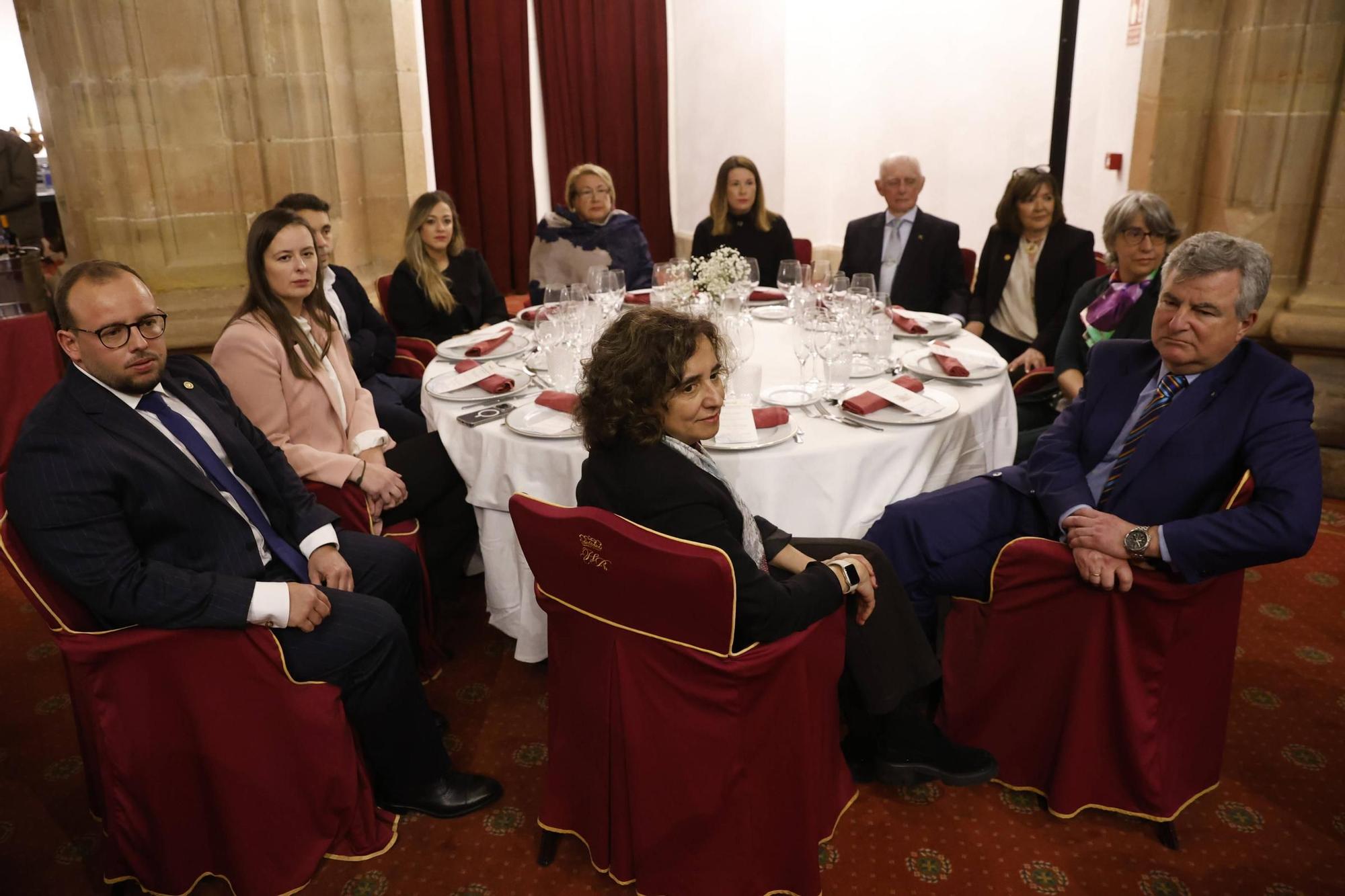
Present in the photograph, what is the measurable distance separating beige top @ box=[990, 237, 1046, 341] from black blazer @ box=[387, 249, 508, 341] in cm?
225

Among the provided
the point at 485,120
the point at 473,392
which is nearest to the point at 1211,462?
the point at 473,392

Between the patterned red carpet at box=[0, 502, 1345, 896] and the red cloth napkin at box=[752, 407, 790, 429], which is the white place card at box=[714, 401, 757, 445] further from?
the patterned red carpet at box=[0, 502, 1345, 896]

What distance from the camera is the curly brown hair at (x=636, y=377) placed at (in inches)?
73.3

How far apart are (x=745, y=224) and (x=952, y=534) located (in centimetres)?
285

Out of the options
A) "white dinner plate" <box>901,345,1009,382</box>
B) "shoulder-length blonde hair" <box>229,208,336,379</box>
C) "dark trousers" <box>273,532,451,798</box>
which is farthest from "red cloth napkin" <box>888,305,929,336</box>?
"dark trousers" <box>273,532,451,798</box>

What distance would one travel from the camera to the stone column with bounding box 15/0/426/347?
4.39 meters

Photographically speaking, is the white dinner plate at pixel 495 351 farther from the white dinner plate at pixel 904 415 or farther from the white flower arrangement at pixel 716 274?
the white dinner plate at pixel 904 415

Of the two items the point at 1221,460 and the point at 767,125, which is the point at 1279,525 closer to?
the point at 1221,460

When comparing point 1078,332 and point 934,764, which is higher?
point 1078,332

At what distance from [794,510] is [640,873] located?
95 cm

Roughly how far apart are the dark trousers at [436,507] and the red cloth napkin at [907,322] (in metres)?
1.65

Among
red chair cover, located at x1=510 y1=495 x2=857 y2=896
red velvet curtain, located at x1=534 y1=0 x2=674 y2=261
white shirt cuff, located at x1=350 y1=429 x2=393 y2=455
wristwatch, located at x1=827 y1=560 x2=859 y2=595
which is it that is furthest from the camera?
red velvet curtain, located at x1=534 y1=0 x2=674 y2=261

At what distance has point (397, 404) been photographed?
3658mm

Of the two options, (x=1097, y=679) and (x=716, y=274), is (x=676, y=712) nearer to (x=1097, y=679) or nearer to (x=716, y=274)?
(x=1097, y=679)
